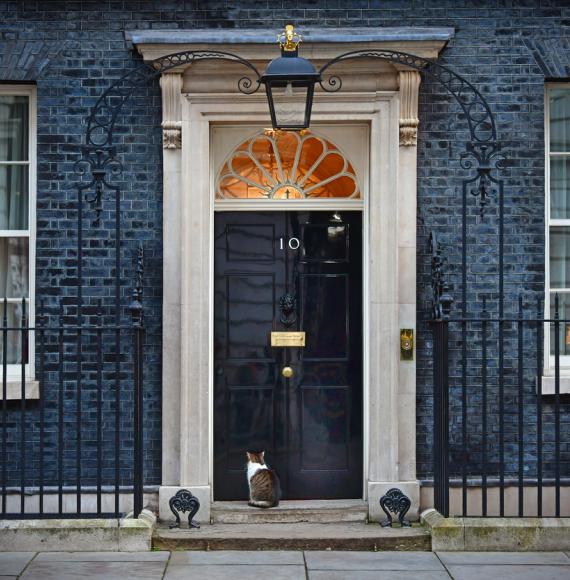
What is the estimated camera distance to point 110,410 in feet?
28.6

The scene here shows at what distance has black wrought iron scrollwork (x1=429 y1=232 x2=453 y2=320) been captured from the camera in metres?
8.04

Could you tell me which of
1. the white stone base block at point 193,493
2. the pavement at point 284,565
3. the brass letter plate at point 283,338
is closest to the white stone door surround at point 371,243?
the white stone base block at point 193,493

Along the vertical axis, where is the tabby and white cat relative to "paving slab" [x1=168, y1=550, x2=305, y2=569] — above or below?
above

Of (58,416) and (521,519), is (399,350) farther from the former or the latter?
(58,416)

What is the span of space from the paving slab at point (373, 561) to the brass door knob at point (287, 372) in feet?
5.16

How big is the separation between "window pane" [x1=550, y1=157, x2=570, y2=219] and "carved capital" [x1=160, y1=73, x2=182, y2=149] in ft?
10.1

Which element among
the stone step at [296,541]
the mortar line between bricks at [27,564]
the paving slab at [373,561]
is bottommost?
the paving slab at [373,561]

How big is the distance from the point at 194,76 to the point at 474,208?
2.47 meters

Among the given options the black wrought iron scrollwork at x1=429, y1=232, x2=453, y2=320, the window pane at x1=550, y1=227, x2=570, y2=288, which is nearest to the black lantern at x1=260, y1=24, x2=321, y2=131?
the black wrought iron scrollwork at x1=429, y1=232, x2=453, y2=320

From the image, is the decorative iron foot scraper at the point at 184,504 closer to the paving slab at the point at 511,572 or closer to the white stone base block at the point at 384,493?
the white stone base block at the point at 384,493

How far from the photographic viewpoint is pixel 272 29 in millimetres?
8734

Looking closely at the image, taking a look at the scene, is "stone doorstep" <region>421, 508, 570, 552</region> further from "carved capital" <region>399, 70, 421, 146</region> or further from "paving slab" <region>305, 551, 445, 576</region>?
"carved capital" <region>399, 70, 421, 146</region>

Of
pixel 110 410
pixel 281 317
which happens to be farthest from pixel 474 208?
pixel 110 410

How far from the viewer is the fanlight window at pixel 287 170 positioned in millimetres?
9094
